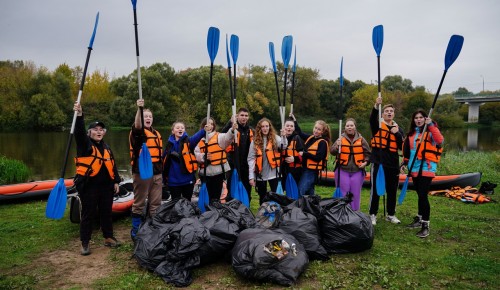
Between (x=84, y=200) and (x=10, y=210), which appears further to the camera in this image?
(x=10, y=210)

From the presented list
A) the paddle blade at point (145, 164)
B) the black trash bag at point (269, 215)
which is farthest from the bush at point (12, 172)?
the black trash bag at point (269, 215)

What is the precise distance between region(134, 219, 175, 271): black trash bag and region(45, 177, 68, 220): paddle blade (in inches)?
36.7

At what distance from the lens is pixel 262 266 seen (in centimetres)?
290

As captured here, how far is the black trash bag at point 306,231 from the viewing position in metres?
3.42

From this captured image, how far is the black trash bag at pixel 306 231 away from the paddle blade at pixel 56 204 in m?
2.32

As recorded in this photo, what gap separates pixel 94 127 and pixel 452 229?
177 inches

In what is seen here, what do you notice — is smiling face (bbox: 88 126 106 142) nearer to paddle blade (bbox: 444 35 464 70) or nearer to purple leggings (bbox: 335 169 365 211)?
purple leggings (bbox: 335 169 365 211)

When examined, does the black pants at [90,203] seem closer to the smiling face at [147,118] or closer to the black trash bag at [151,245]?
the black trash bag at [151,245]

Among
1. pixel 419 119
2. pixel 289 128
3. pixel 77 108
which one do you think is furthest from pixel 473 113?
pixel 77 108

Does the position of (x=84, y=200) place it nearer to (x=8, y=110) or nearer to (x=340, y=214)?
(x=340, y=214)

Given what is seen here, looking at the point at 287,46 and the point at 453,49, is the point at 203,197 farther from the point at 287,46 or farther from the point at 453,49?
the point at 453,49

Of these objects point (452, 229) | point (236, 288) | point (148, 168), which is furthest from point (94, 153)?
point (452, 229)

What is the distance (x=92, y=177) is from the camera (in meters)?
3.72

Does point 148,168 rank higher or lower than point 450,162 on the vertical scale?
higher
